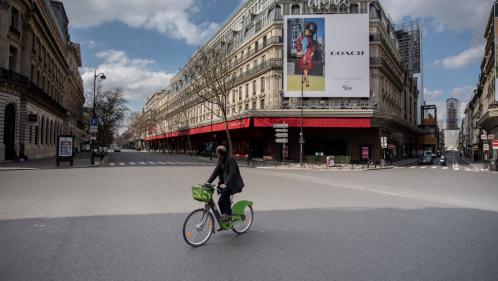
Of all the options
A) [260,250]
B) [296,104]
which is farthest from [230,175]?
[296,104]

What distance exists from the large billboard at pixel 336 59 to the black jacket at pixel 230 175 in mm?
33853

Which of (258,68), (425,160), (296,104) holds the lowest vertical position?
(425,160)

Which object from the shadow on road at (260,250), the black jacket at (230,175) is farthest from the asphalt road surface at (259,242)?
the black jacket at (230,175)

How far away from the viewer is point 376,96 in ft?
139

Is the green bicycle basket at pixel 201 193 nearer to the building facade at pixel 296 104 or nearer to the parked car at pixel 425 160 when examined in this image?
the building facade at pixel 296 104

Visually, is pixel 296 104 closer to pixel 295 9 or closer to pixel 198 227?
pixel 295 9

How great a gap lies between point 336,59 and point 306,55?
3.25 metres

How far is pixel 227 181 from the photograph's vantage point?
6168mm

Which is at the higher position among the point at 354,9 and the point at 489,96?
the point at 354,9

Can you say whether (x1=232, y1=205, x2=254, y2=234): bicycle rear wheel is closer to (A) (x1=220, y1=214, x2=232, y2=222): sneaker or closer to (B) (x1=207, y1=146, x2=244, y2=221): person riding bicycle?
(A) (x1=220, y1=214, x2=232, y2=222): sneaker

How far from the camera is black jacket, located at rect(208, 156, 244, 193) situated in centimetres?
623

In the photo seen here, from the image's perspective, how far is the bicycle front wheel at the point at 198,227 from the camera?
18.8 ft

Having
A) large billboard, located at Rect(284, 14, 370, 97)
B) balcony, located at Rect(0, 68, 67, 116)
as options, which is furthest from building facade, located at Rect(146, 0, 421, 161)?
balcony, located at Rect(0, 68, 67, 116)

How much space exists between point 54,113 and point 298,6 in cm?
3364
